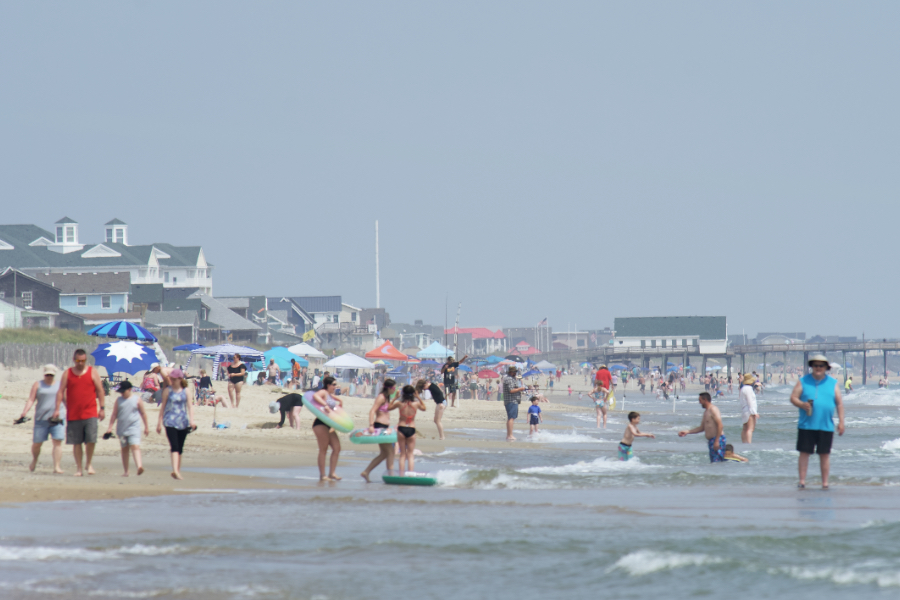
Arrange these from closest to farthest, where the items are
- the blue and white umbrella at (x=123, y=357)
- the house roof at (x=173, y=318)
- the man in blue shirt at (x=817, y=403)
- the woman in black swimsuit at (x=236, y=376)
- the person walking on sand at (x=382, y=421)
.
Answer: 1. the man in blue shirt at (x=817, y=403)
2. the person walking on sand at (x=382, y=421)
3. the blue and white umbrella at (x=123, y=357)
4. the woman in black swimsuit at (x=236, y=376)
5. the house roof at (x=173, y=318)

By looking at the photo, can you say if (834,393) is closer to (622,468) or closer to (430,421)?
(622,468)

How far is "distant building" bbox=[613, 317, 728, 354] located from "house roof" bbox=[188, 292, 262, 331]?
4347 cm

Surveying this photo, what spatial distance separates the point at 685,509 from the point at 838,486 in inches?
111

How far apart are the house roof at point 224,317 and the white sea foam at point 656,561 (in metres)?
66.6

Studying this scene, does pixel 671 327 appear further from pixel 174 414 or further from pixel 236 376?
pixel 174 414

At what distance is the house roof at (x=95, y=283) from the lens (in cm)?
6400

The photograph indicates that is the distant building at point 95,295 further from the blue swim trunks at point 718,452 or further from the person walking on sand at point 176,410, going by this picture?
the person walking on sand at point 176,410

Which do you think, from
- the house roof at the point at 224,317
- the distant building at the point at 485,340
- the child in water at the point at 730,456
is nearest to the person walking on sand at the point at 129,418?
the child in water at the point at 730,456

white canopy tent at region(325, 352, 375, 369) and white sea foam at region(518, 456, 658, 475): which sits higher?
white canopy tent at region(325, 352, 375, 369)

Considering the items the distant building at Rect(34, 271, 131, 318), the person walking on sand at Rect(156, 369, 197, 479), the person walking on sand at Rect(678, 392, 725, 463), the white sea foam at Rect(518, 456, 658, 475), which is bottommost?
the white sea foam at Rect(518, 456, 658, 475)

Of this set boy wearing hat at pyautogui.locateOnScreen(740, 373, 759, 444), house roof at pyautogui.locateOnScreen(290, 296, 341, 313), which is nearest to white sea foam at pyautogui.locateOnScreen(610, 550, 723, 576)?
boy wearing hat at pyautogui.locateOnScreen(740, 373, 759, 444)

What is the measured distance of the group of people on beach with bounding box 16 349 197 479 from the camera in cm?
1110

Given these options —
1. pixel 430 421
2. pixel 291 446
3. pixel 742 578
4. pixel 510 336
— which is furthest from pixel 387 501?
pixel 510 336

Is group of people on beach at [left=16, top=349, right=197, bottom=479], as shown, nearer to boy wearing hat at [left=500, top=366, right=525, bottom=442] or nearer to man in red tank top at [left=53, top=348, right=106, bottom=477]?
man in red tank top at [left=53, top=348, right=106, bottom=477]
